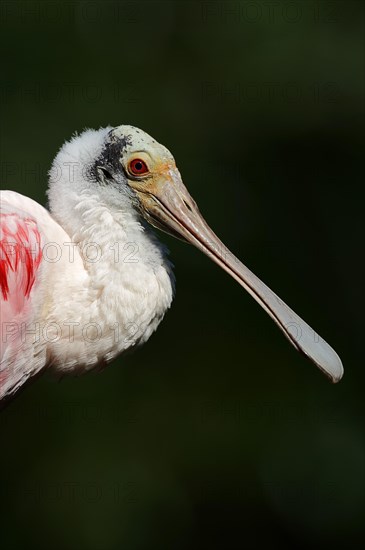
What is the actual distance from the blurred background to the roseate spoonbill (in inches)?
125

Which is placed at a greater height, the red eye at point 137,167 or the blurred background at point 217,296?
the red eye at point 137,167

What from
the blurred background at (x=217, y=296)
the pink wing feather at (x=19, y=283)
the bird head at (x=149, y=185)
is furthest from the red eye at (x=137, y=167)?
the blurred background at (x=217, y=296)

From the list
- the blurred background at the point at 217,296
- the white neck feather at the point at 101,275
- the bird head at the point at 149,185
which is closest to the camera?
the white neck feather at the point at 101,275

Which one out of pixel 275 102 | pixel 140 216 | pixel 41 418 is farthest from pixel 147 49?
pixel 140 216

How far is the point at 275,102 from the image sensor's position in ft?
21.6

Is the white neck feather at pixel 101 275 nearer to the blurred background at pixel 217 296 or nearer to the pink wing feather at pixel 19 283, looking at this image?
the pink wing feather at pixel 19 283

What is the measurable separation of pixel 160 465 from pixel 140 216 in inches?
143

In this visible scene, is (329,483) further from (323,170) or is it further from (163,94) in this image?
(163,94)

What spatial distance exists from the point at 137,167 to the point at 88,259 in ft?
1.04

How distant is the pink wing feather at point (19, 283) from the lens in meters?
2.72

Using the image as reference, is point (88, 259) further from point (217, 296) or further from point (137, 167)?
point (217, 296)

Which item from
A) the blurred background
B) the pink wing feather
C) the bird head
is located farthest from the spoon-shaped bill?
the blurred background

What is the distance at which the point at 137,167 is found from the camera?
2824 mm

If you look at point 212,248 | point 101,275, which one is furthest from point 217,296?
point 101,275
